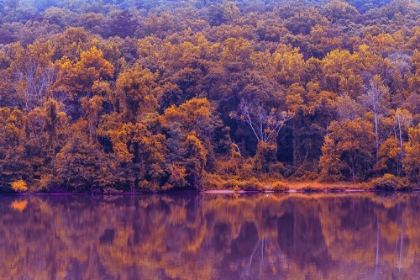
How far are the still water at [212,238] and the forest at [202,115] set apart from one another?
3.84 meters

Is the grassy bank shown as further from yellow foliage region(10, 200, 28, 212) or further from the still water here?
yellow foliage region(10, 200, 28, 212)

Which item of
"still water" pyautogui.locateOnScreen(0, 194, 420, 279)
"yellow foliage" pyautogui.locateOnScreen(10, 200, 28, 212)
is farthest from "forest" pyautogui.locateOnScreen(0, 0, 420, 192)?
"still water" pyautogui.locateOnScreen(0, 194, 420, 279)

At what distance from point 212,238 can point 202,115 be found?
65.6 feet

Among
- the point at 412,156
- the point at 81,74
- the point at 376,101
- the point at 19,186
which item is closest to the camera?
the point at 19,186

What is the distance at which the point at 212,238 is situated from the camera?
25812 millimetres

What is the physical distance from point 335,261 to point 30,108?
31.7 metres

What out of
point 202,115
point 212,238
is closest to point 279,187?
point 202,115

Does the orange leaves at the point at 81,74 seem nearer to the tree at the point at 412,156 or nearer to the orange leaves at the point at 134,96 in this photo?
the orange leaves at the point at 134,96

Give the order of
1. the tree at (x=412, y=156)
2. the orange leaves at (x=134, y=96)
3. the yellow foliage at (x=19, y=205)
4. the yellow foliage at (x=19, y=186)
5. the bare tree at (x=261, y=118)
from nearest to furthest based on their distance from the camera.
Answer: the yellow foliage at (x=19, y=205)
the yellow foliage at (x=19, y=186)
the tree at (x=412, y=156)
the orange leaves at (x=134, y=96)
the bare tree at (x=261, y=118)

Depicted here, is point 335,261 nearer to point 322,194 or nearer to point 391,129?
point 322,194

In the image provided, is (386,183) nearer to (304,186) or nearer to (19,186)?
(304,186)

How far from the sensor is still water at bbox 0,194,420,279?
65.8ft

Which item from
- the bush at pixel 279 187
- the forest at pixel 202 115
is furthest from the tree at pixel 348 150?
the bush at pixel 279 187

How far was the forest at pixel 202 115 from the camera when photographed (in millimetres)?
42688
